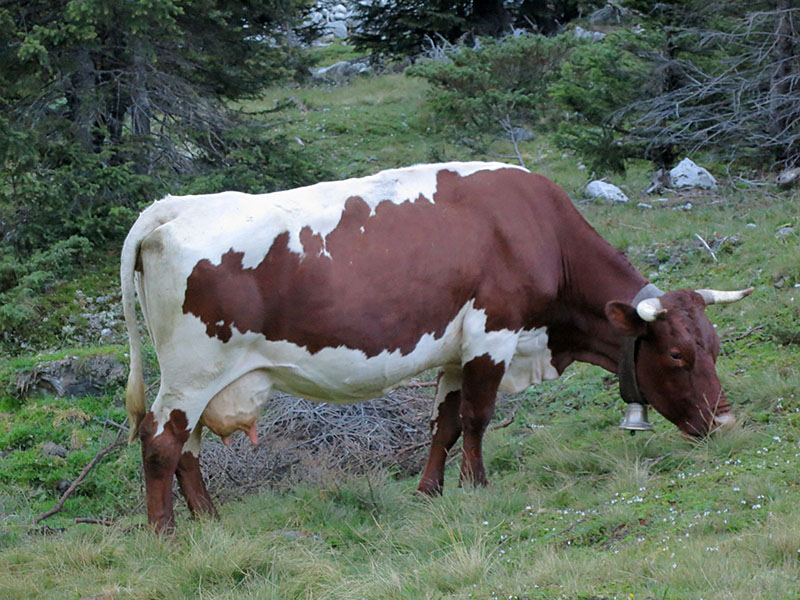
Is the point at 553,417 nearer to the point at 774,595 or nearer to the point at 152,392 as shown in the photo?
the point at 152,392

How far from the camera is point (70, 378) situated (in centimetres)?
937

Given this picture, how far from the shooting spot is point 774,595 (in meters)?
3.78

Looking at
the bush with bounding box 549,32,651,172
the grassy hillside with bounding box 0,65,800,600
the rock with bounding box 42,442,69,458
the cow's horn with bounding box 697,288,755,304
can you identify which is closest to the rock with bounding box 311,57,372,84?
the bush with bounding box 549,32,651,172

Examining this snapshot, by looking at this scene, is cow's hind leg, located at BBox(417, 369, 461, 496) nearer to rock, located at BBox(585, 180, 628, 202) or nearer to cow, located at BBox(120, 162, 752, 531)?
cow, located at BBox(120, 162, 752, 531)

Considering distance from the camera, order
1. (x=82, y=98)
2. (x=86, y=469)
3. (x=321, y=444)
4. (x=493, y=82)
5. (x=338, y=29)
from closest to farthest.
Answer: (x=86, y=469) → (x=321, y=444) → (x=82, y=98) → (x=493, y=82) → (x=338, y=29)

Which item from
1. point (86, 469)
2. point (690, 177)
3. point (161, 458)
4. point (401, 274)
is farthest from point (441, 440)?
point (690, 177)

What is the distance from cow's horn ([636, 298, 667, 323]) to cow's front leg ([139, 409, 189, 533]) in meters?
3.20

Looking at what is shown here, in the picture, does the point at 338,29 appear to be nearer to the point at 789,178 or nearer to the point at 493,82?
the point at 493,82

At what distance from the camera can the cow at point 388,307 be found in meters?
5.67

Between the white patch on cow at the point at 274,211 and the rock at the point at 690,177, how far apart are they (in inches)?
334

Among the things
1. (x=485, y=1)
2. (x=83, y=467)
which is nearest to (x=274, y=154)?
(x=83, y=467)

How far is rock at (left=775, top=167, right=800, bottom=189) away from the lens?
1259 cm

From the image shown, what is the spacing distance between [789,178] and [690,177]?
1.61 meters

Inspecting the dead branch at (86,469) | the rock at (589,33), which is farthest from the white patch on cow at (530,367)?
the rock at (589,33)
